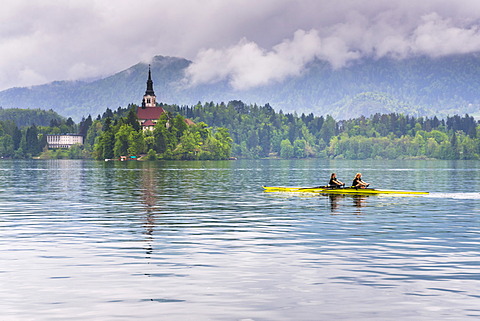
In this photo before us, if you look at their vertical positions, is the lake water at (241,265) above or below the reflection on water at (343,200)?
below

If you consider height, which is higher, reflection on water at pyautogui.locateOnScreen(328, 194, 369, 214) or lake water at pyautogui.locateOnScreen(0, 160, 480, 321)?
reflection on water at pyautogui.locateOnScreen(328, 194, 369, 214)

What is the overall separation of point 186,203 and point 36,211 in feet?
44.8

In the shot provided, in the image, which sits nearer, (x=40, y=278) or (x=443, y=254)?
(x=40, y=278)

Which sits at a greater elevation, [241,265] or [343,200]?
[343,200]

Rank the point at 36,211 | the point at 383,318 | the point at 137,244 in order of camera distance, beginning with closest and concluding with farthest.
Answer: the point at 383,318
the point at 137,244
the point at 36,211

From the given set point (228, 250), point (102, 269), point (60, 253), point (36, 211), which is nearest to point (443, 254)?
point (228, 250)

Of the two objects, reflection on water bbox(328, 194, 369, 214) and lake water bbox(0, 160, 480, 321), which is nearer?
lake water bbox(0, 160, 480, 321)

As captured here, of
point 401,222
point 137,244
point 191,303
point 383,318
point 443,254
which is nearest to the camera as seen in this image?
point 383,318

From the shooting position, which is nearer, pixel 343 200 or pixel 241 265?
pixel 241 265

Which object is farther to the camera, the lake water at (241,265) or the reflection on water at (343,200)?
the reflection on water at (343,200)

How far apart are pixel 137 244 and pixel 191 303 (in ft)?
44.2

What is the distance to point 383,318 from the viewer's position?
62.9 feet

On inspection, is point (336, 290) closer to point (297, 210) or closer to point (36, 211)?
point (297, 210)

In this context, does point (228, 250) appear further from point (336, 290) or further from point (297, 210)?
point (297, 210)
